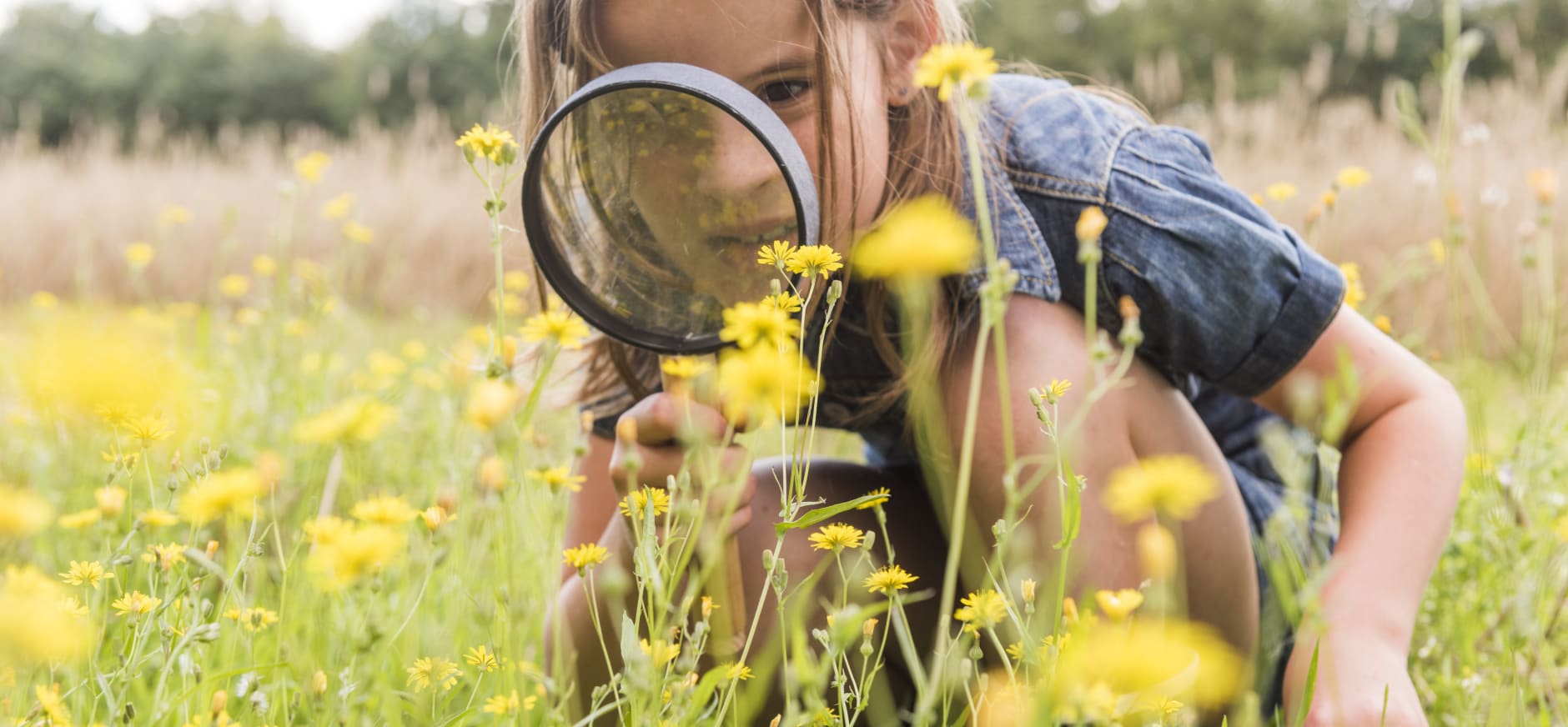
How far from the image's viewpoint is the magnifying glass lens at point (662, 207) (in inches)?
32.0

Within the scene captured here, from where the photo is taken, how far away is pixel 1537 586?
100 centimetres

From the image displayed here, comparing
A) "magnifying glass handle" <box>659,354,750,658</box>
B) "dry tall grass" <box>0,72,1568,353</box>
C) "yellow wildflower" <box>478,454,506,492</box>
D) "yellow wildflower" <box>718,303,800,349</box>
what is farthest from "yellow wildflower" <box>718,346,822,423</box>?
→ "dry tall grass" <box>0,72,1568,353</box>

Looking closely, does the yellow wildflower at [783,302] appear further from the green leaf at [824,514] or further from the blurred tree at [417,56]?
the blurred tree at [417,56]

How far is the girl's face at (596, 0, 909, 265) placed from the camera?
84cm

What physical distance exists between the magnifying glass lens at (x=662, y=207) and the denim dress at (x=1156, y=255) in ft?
0.40

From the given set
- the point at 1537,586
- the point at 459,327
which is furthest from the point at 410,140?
the point at 1537,586

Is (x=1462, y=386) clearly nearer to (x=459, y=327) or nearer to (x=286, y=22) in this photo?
(x=459, y=327)

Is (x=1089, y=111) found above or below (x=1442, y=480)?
above

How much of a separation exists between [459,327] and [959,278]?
3.00m

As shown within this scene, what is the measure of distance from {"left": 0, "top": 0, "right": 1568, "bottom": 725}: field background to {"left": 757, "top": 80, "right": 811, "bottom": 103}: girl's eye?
0.28m

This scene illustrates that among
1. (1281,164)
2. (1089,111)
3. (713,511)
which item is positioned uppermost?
(1089,111)

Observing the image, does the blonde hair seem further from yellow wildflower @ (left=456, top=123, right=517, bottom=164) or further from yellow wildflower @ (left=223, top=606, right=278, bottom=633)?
yellow wildflower @ (left=223, top=606, right=278, bottom=633)

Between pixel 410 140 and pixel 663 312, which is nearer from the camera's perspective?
pixel 663 312

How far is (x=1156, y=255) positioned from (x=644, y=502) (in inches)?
19.9
